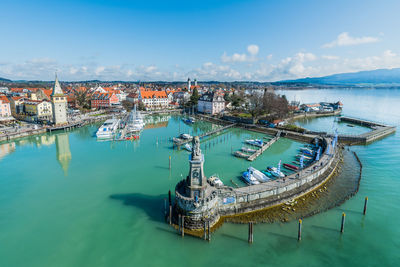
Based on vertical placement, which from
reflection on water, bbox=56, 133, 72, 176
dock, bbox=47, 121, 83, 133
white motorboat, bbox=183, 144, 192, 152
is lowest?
reflection on water, bbox=56, 133, 72, 176

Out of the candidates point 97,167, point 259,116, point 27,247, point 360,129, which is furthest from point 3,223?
point 360,129

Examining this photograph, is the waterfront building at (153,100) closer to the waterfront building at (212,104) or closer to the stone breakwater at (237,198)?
the waterfront building at (212,104)

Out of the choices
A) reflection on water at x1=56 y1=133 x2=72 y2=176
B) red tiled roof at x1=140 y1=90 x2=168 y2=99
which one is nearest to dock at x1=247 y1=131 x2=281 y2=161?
reflection on water at x1=56 y1=133 x2=72 y2=176

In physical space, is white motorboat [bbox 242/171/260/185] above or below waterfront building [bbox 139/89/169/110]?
below

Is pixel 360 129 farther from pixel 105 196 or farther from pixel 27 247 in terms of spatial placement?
pixel 27 247

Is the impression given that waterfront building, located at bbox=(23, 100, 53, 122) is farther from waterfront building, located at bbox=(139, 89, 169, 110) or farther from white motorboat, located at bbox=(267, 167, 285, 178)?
white motorboat, located at bbox=(267, 167, 285, 178)

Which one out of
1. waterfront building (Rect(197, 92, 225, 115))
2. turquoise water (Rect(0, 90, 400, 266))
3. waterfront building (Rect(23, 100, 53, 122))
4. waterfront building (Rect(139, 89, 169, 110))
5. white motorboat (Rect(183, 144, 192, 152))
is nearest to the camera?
turquoise water (Rect(0, 90, 400, 266))

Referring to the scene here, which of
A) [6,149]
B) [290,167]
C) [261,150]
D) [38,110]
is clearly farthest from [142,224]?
[38,110]
